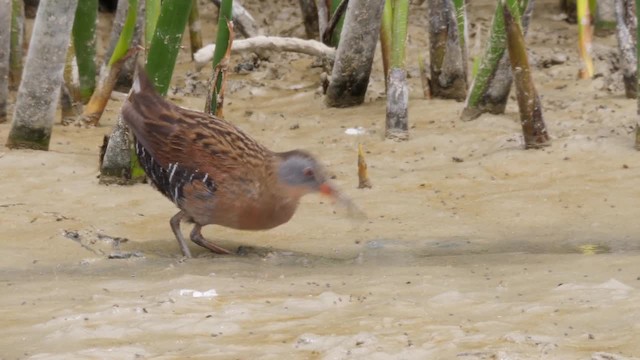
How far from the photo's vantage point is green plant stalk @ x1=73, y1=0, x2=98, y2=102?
8.16m

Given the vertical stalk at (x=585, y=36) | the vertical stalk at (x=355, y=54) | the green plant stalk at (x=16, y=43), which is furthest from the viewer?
the green plant stalk at (x=16, y=43)

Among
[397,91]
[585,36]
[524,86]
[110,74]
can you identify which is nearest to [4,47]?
[110,74]

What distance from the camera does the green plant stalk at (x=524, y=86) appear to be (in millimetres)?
6867

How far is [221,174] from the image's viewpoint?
18.0 feet

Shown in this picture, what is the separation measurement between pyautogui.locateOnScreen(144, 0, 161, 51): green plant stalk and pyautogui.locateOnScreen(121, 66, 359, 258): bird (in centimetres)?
113

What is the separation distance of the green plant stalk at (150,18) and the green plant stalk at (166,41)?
218mm

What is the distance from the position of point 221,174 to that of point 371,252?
790 mm

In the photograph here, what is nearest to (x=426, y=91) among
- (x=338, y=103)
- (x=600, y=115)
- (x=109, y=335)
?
(x=338, y=103)

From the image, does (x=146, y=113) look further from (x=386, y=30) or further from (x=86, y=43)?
(x=386, y=30)

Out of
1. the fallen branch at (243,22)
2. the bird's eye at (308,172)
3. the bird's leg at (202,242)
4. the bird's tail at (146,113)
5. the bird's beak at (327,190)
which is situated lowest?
the bird's leg at (202,242)

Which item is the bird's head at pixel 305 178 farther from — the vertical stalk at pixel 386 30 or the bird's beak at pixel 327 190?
the vertical stalk at pixel 386 30

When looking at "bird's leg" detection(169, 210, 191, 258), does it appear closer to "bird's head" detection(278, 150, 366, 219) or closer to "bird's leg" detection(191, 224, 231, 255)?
"bird's leg" detection(191, 224, 231, 255)

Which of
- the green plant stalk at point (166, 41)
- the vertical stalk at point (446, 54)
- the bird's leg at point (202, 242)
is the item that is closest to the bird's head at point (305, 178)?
the bird's leg at point (202, 242)

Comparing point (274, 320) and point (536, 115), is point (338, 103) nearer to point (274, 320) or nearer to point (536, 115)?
point (536, 115)
